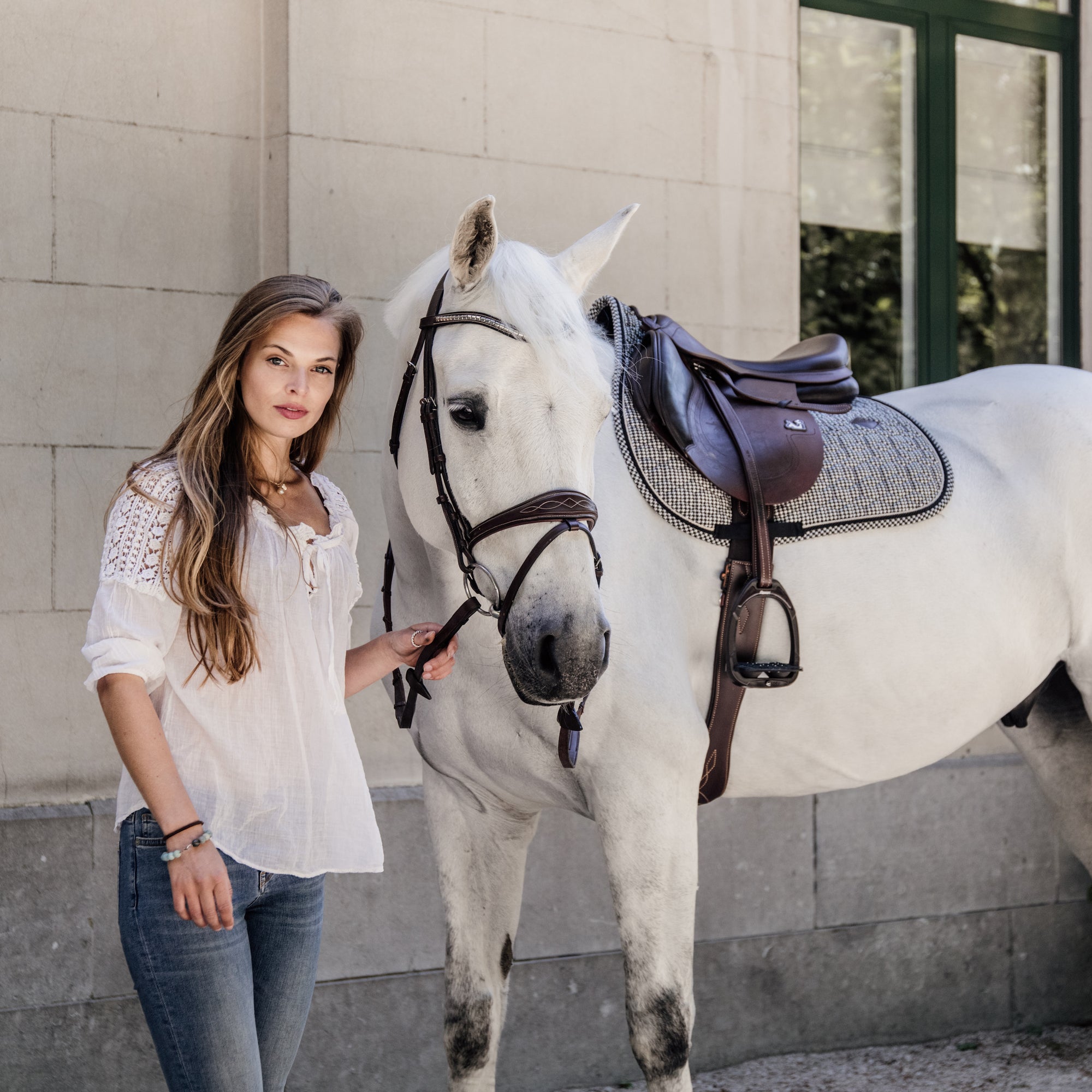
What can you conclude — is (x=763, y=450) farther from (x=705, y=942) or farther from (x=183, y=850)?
(x=705, y=942)

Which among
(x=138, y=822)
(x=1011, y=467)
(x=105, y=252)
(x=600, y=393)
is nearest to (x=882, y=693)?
(x=1011, y=467)

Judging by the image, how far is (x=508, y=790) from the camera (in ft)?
7.66

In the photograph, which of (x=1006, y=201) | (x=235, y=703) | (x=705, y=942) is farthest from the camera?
(x=1006, y=201)

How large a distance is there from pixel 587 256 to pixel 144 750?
3.67ft

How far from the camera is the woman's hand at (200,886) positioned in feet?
4.98

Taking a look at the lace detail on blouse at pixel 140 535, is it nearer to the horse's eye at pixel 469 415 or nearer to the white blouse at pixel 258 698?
the white blouse at pixel 258 698

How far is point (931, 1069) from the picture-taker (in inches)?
145

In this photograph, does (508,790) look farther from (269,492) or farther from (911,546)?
(911,546)

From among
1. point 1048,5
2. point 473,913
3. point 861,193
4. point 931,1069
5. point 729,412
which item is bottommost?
point 931,1069

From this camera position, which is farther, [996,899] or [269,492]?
[996,899]

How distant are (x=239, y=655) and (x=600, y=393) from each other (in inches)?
26.5

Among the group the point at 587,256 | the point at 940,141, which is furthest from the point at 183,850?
the point at 940,141

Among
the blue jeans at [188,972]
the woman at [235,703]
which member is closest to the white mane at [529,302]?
the woman at [235,703]

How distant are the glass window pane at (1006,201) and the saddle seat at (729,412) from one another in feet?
7.36
